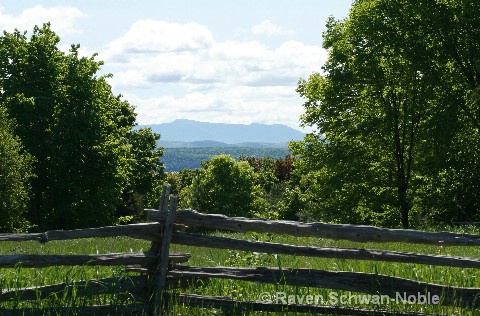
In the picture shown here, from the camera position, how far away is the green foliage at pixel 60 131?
44.2 m

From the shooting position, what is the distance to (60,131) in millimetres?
43969

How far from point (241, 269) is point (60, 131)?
37.5m

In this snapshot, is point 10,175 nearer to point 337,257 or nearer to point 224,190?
point 337,257

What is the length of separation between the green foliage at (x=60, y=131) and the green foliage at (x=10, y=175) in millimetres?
1969

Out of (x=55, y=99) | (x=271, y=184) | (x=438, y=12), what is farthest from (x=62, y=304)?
(x=271, y=184)

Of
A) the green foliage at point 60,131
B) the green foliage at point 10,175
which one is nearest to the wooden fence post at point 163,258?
the green foliage at point 10,175

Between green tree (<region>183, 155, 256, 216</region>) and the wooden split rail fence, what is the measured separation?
74094 millimetres

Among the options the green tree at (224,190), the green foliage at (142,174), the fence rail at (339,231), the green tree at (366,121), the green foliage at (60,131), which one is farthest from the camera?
the green tree at (224,190)

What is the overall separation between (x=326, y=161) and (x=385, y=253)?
112ft

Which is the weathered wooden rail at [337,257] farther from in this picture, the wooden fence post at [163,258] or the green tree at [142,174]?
the green tree at [142,174]

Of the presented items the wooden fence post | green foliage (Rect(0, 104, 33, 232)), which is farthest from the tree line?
the wooden fence post

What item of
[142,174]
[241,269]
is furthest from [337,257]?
[142,174]

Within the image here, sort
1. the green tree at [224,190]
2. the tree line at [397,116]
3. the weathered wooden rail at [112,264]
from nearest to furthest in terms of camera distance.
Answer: the weathered wooden rail at [112,264]
the tree line at [397,116]
the green tree at [224,190]

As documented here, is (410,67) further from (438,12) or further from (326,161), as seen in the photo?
(326,161)
